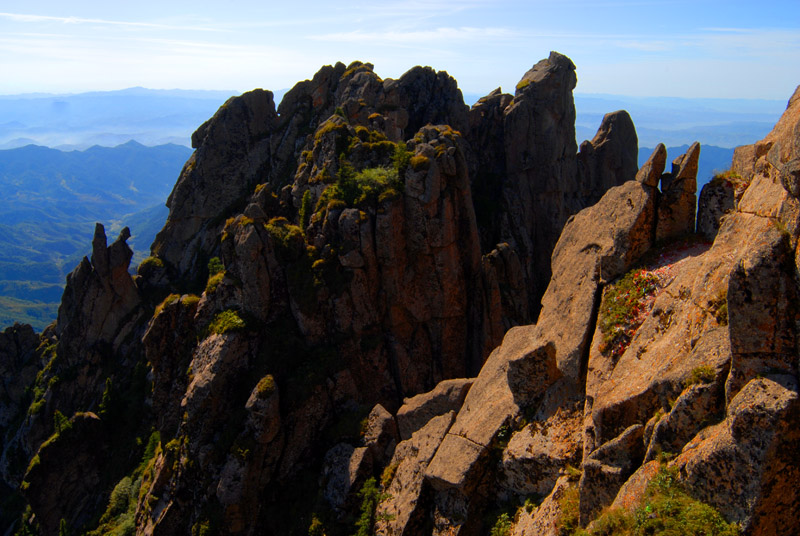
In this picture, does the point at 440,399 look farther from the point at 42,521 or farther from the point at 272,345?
the point at 42,521

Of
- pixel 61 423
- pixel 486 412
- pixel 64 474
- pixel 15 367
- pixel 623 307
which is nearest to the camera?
pixel 623 307

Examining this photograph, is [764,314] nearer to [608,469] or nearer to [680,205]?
[608,469]

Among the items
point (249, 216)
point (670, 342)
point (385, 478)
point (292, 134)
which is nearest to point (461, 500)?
point (385, 478)

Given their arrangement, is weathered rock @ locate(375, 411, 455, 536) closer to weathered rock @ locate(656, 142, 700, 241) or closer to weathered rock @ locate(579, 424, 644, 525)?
weathered rock @ locate(579, 424, 644, 525)

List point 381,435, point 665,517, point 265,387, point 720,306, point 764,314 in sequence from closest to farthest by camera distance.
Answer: point 764,314 → point 665,517 → point 720,306 → point 381,435 → point 265,387

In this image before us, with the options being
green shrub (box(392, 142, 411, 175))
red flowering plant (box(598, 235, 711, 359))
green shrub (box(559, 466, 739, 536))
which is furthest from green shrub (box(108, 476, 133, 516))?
red flowering plant (box(598, 235, 711, 359))

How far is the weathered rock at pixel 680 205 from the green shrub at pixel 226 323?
2277cm

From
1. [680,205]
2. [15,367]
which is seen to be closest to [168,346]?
[680,205]

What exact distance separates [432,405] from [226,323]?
1342 cm

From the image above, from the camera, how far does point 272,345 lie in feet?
96.2

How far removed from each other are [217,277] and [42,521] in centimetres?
2674

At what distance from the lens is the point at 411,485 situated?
21688mm

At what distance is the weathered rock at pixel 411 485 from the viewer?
67.8ft

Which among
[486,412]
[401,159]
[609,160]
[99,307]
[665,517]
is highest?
[609,160]
